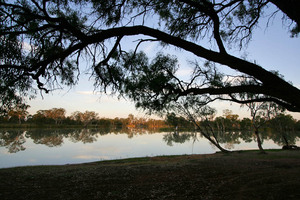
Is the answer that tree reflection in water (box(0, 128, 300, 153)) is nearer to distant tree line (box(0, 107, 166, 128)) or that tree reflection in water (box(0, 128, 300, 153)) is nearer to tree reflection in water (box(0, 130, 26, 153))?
tree reflection in water (box(0, 130, 26, 153))

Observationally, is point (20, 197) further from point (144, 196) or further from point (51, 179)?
point (144, 196)

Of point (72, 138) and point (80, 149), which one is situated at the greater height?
point (72, 138)

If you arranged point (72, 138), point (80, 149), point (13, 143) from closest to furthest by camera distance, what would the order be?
point (80, 149) < point (13, 143) < point (72, 138)

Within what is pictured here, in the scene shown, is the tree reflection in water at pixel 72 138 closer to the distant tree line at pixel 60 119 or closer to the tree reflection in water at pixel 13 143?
the tree reflection in water at pixel 13 143

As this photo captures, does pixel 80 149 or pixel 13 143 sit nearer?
pixel 80 149

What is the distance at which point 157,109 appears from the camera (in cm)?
424

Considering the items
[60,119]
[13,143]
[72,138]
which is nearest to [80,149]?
[13,143]

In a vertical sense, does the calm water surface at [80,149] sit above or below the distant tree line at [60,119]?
below

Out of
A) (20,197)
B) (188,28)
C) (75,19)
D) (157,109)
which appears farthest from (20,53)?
(188,28)

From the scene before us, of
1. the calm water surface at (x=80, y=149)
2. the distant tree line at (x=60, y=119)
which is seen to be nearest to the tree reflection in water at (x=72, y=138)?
the calm water surface at (x=80, y=149)

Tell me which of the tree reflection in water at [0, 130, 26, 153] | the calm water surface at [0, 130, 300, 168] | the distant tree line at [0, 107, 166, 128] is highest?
the distant tree line at [0, 107, 166, 128]

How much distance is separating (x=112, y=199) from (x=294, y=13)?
3783mm

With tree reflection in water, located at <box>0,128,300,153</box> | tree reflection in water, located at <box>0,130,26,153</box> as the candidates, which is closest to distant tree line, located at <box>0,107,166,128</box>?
tree reflection in water, located at <box>0,128,300,153</box>

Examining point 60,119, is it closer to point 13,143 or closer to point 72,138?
point 72,138
